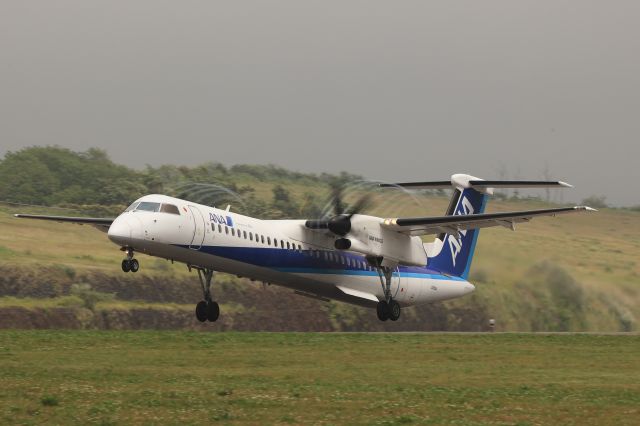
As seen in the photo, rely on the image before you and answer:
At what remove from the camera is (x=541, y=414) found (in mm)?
16719

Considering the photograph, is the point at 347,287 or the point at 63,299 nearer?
the point at 347,287

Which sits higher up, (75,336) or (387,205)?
(387,205)

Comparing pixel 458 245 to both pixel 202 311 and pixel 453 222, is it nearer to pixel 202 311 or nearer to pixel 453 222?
pixel 453 222

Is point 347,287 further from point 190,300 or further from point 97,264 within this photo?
point 97,264

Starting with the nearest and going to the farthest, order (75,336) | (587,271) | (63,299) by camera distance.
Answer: (75,336) < (63,299) < (587,271)

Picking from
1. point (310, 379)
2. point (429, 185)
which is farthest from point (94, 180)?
point (310, 379)

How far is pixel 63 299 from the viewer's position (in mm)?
41844

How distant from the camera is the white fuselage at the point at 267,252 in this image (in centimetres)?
2780

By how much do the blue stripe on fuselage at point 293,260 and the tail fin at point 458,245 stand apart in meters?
1.82

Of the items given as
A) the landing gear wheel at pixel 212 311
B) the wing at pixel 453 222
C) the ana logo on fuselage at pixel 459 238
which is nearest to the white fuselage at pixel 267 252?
the ana logo on fuselage at pixel 459 238

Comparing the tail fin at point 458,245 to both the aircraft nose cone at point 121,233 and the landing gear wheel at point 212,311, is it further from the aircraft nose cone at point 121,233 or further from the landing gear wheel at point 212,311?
the aircraft nose cone at point 121,233

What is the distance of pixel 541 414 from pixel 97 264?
115 feet

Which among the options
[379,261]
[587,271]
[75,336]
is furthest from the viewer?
[587,271]

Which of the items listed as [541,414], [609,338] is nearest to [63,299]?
[609,338]
